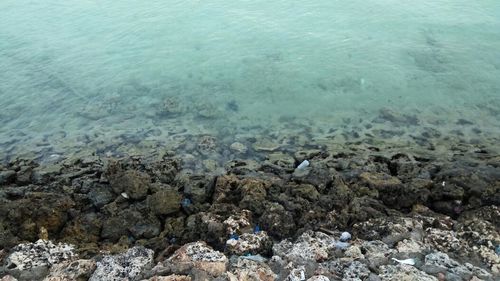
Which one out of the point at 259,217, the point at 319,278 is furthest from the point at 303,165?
the point at 319,278

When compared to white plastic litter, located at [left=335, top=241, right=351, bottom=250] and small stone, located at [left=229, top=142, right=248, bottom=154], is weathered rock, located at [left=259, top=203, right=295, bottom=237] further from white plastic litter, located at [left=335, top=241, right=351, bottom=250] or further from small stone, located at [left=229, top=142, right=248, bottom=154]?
small stone, located at [left=229, top=142, right=248, bottom=154]

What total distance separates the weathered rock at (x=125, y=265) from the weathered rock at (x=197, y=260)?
1.67 ft

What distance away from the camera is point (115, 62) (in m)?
18.0

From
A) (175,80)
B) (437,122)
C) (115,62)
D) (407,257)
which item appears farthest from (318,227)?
(115,62)

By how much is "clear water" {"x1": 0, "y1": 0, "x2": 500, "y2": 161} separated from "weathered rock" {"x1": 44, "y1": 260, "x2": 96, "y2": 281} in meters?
5.49

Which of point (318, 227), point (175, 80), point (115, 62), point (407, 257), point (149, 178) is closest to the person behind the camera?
point (407, 257)

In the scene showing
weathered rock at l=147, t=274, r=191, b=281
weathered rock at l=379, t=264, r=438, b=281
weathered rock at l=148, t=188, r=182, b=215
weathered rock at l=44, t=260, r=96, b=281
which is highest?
weathered rock at l=147, t=274, r=191, b=281

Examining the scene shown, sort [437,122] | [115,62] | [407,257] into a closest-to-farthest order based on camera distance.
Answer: [407,257] < [437,122] < [115,62]

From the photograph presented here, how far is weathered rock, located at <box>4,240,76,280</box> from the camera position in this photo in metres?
7.38

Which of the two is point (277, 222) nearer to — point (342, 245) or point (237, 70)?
point (342, 245)

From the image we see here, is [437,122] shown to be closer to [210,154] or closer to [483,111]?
[483,111]

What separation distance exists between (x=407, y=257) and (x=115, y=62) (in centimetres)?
1466

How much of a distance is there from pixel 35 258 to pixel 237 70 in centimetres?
1098

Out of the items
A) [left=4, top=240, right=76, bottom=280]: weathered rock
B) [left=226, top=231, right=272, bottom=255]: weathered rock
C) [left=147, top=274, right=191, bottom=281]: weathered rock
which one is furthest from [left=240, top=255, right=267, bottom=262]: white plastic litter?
[left=4, top=240, right=76, bottom=280]: weathered rock
